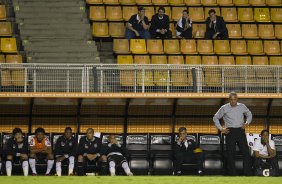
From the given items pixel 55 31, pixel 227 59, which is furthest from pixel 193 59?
pixel 55 31

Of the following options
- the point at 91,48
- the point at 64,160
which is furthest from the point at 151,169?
the point at 91,48

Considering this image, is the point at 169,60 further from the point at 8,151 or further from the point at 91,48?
the point at 8,151

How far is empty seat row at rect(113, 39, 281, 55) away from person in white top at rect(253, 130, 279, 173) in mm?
5061

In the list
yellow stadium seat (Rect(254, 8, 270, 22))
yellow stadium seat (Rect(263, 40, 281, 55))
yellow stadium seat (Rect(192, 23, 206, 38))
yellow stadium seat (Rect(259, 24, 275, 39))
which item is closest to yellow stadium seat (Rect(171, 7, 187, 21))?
yellow stadium seat (Rect(192, 23, 206, 38))

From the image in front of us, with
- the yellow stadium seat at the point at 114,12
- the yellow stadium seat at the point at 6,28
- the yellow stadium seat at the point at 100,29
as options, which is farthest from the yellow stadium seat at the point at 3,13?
the yellow stadium seat at the point at 114,12

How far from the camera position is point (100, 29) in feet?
82.5

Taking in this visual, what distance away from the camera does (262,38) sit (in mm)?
25516

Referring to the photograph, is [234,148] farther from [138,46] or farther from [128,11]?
[128,11]

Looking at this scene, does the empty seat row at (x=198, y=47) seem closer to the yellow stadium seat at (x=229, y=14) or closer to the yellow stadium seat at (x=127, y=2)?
the yellow stadium seat at (x=229, y=14)

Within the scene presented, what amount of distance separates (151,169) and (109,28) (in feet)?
19.6

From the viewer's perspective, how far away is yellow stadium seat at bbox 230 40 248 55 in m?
24.8

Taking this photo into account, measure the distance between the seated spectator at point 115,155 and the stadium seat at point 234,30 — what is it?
22.0 ft

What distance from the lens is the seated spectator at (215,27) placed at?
2462 cm

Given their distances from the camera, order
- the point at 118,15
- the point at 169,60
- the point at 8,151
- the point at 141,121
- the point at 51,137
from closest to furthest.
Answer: the point at 8,151 → the point at 51,137 → the point at 141,121 → the point at 169,60 → the point at 118,15
